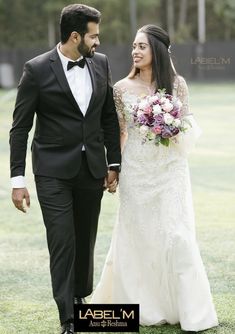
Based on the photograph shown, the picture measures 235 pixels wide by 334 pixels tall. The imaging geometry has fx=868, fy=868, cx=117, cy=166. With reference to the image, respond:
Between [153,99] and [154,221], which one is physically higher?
[153,99]

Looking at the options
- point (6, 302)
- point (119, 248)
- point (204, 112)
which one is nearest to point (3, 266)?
point (6, 302)

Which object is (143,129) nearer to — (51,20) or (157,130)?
(157,130)

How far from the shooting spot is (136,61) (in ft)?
19.5

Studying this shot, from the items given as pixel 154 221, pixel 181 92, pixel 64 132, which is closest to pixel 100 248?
pixel 154 221

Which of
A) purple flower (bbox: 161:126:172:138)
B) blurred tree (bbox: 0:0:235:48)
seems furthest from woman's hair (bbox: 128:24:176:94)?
blurred tree (bbox: 0:0:235:48)

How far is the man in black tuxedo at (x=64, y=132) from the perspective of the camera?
5.56 meters

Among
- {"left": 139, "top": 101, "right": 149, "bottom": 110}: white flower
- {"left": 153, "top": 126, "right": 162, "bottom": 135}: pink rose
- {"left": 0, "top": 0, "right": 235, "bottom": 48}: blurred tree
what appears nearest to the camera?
{"left": 153, "top": 126, "right": 162, "bottom": 135}: pink rose

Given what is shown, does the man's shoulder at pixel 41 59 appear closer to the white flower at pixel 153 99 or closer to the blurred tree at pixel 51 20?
the white flower at pixel 153 99

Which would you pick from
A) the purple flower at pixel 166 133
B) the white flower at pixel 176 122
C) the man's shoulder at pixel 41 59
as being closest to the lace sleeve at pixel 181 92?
the white flower at pixel 176 122

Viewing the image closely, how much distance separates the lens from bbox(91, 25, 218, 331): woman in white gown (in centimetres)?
584

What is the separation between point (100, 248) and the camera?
8.92m

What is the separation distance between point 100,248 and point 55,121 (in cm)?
351

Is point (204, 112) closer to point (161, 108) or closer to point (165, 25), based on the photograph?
point (161, 108)

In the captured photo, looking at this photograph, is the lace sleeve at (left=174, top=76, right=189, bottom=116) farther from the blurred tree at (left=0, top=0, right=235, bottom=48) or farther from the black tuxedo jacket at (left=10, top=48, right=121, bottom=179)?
the blurred tree at (left=0, top=0, right=235, bottom=48)
